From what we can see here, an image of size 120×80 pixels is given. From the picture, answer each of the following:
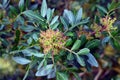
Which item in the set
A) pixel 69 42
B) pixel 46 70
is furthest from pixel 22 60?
pixel 69 42

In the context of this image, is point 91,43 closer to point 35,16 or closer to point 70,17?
point 70,17

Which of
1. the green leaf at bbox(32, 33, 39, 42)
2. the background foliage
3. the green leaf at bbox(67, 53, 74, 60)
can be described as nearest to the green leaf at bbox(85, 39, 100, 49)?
the background foliage

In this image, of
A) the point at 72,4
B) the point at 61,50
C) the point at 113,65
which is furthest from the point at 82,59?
the point at 113,65

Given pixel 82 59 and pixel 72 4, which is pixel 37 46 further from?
pixel 72 4

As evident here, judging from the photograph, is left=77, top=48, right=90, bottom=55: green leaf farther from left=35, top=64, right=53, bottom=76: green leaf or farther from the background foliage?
left=35, top=64, right=53, bottom=76: green leaf

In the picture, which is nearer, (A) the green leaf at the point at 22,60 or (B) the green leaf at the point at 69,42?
(B) the green leaf at the point at 69,42

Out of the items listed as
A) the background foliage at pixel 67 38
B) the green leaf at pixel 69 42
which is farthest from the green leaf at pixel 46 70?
the green leaf at pixel 69 42

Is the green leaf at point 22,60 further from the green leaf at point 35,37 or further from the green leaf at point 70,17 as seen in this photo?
the green leaf at point 70,17

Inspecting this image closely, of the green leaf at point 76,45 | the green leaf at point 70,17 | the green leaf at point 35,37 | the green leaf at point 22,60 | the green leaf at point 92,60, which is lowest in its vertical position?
the green leaf at point 22,60
